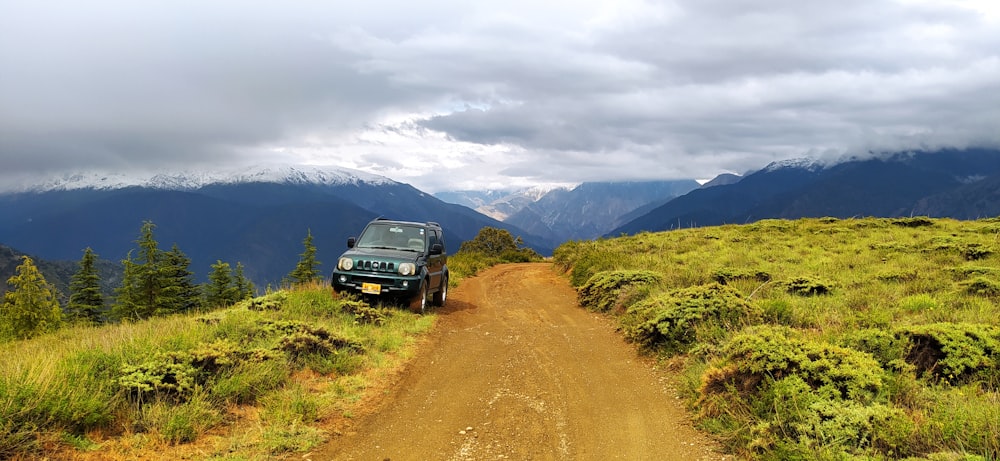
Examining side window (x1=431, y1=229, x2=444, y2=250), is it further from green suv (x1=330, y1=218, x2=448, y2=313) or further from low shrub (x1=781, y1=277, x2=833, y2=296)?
low shrub (x1=781, y1=277, x2=833, y2=296)

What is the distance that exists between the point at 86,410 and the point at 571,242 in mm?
23299

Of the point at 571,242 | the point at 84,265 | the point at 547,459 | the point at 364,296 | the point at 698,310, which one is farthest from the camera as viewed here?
the point at 84,265

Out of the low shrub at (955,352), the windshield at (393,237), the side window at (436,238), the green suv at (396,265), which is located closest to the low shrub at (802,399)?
the low shrub at (955,352)

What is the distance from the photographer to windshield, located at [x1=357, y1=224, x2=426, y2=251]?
12.7 metres

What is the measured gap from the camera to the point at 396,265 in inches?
448

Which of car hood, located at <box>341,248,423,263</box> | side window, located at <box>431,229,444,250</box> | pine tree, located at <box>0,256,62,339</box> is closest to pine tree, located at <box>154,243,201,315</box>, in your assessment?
pine tree, located at <box>0,256,62,339</box>

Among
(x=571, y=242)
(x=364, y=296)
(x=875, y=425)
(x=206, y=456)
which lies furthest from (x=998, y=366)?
(x=571, y=242)

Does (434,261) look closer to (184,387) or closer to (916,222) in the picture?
(184,387)

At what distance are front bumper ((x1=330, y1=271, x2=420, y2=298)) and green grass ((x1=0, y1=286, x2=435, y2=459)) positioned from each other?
2.85m

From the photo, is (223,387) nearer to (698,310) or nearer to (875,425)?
(875,425)

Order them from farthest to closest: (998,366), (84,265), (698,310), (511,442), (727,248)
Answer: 1. (84,265)
2. (727,248)
3. (698,310)
4. (998,366)
5. (511,442)

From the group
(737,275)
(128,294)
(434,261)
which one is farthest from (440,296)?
(128,294)

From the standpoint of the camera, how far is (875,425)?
4.27m

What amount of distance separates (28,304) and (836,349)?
43841 mm
